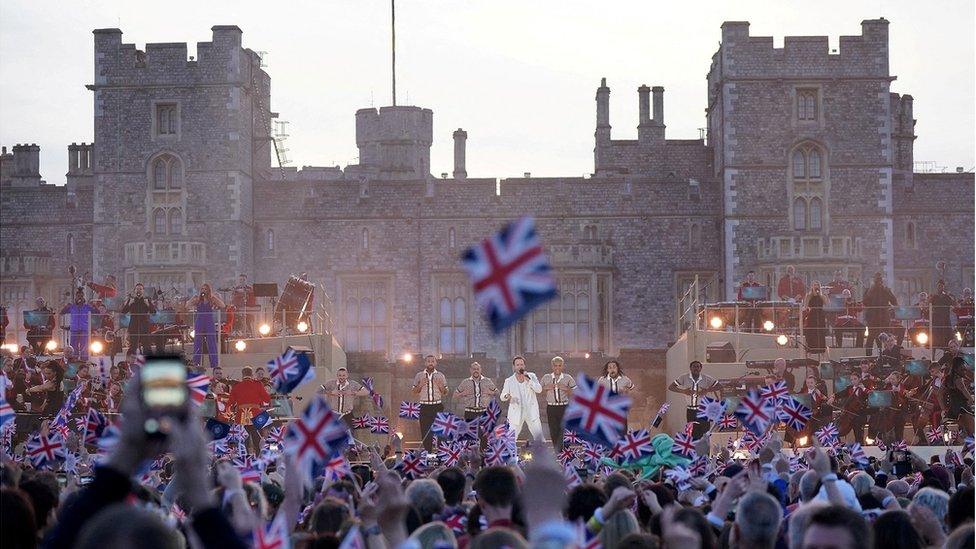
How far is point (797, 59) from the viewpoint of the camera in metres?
33.8

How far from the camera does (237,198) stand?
3331 cm

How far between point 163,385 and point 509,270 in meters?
1.84

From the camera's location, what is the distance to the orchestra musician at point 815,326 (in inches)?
879

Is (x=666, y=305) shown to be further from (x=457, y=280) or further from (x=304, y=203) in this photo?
(x=304, y=203)

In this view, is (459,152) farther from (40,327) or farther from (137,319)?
(137,319)

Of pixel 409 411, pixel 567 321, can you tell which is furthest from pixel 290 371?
pixel 567 321

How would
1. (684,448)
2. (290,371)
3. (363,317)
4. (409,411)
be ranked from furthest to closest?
(363,317) → (409,411) → (684,448) → (290,371)

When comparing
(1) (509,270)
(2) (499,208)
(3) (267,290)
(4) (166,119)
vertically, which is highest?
(4) (166,119)

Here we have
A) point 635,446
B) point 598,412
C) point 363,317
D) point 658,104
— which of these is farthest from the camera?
point 658,104

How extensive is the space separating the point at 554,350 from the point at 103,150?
35.0 feet

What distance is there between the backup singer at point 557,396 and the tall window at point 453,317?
→ 52.4 feet

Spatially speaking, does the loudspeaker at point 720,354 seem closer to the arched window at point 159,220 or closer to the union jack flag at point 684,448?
the union jack flag at point 684,448

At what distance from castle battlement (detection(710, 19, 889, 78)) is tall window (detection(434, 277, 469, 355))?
7430mm

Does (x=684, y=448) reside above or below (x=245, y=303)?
below
